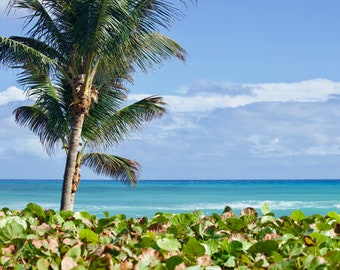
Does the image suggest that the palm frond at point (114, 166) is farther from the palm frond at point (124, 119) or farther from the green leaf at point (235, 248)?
the green leaf at point (235, 248)

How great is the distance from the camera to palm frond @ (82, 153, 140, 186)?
1416cm

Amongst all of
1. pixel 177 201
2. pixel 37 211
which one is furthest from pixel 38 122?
pixel 177 201

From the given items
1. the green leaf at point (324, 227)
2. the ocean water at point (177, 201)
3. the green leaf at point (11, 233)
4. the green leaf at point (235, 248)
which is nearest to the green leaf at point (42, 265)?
the green leaf at point (11, 233)

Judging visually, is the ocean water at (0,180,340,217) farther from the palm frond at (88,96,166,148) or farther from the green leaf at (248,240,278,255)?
the green leaf at (248,240,278,255)

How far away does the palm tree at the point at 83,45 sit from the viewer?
10.0m

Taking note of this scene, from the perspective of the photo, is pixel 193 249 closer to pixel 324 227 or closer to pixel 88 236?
pixel 88 236

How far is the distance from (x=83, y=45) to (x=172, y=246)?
329 inches

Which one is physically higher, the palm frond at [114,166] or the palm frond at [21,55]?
the palm frond at [21,55]

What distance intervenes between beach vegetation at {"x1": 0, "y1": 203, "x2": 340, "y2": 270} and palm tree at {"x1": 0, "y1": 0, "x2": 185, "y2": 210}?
7.20 m

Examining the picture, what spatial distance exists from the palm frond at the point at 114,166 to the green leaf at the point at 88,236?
1151 cm

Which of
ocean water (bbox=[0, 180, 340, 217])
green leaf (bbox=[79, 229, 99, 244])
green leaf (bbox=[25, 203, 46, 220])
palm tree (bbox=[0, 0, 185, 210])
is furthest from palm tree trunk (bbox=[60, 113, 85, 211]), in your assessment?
ocean water (bbox=[0, 180, 340, 217])

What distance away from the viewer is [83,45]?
33.7 feet

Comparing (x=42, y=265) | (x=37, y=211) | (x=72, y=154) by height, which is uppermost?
(x=72, y=154)

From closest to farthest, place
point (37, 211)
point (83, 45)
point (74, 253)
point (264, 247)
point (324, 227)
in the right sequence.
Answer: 1. point (74, 253)
2. point (264, 247)
3. point (324, 227)
4. point (37, 211)
5. point (83, 45)
